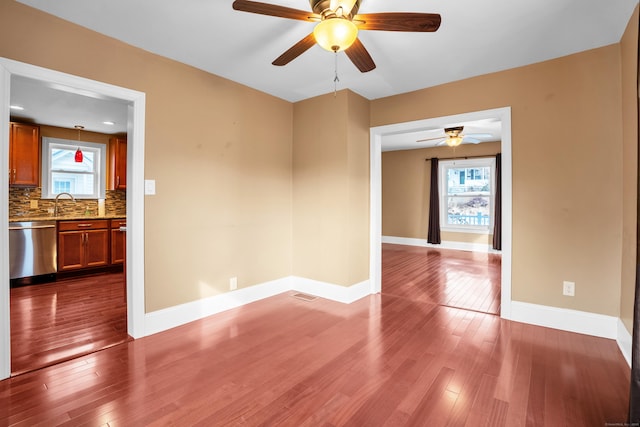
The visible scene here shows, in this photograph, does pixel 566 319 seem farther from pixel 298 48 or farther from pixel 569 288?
pixel 298 48

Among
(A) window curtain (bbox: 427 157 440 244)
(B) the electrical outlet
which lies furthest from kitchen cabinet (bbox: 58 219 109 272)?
(A) window curtain (bbox: 427 157 440 244)

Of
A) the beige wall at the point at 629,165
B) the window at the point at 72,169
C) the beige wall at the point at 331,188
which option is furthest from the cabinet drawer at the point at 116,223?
the beige wall at the point at 629,165

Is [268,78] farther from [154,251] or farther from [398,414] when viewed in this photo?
[398,414]

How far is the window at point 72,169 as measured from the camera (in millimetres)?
5117

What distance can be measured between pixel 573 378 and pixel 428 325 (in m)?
1.13

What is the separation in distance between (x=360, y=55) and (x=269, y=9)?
0.74 m

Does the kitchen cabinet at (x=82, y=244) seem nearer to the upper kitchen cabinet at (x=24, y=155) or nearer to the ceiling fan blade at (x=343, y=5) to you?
the upper kitchen cabinet at (x=24, y=155)

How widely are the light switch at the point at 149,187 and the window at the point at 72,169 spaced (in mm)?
3716

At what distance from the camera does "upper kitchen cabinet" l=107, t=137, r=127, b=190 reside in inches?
221

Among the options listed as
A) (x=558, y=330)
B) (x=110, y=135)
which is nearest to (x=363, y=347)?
(x=558, y=330)

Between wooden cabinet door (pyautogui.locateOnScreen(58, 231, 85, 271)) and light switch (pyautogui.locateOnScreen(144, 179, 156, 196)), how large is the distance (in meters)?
3.02

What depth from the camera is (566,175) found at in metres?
2.88

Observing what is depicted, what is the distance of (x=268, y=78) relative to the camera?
135 inches

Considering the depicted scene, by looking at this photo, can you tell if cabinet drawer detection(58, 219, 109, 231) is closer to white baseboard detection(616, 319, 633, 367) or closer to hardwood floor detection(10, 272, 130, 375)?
hardwood floor detection(10, 272, 130, 375)
